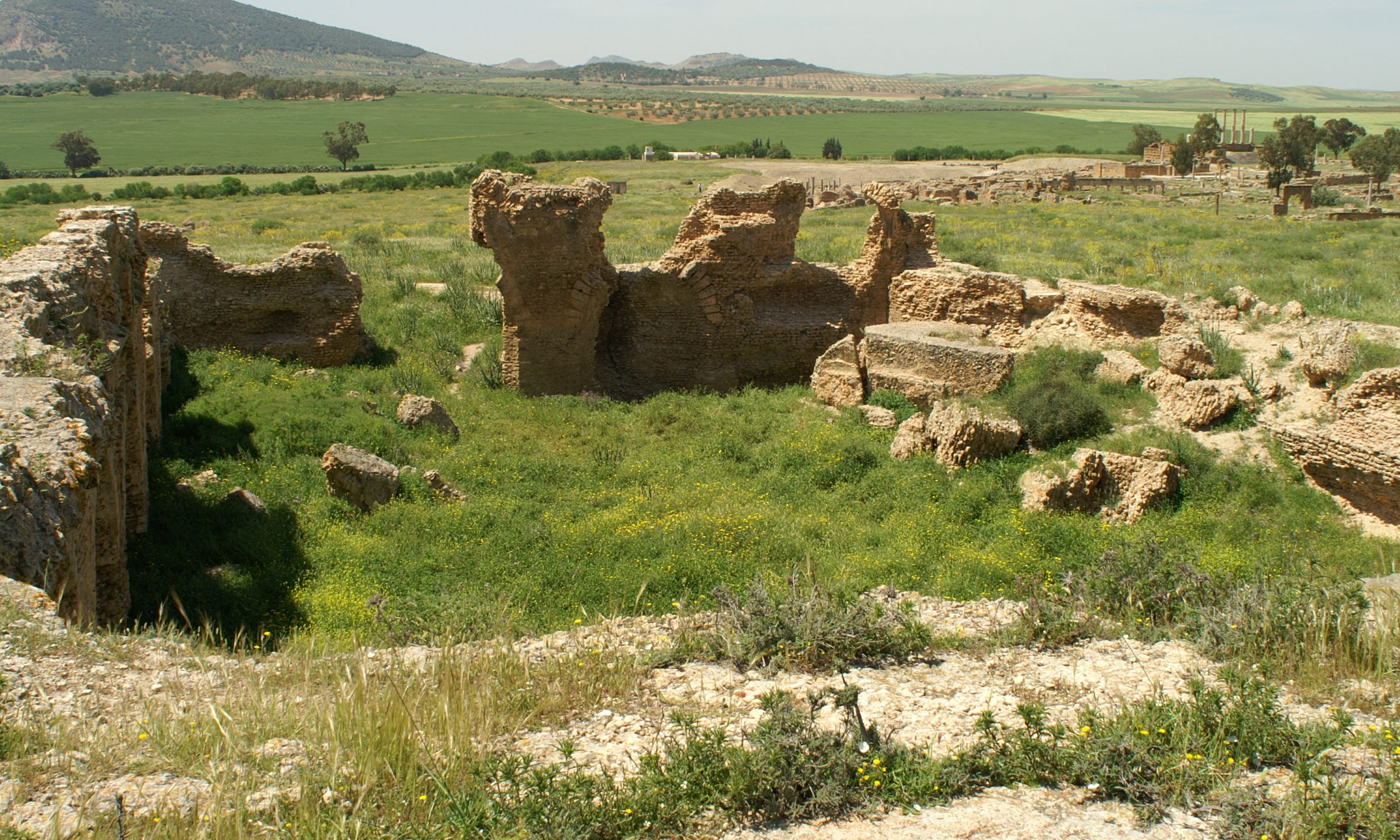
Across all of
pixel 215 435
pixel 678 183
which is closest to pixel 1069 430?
pixel 215 435

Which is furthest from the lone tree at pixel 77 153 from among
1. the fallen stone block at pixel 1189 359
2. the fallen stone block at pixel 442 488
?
the fallen stone block at pixel 1189 359

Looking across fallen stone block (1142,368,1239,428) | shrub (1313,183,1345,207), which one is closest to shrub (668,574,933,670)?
fallen stone block (1142,368,1239,428)

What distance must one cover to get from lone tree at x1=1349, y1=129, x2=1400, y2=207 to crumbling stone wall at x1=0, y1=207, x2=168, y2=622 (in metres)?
46.5

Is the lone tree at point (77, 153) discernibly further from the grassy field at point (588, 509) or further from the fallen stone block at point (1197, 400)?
the fallen stone block at point (1197, 400)

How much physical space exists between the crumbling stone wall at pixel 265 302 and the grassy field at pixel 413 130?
55448 mm

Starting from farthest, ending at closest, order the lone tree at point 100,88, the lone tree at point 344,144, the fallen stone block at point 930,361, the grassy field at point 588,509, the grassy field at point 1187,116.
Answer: the lone tree at point 100,88 → the grassy field at point 1187,116 → the lone tree at point 344,144 → the fallen stone block at point 930,361 → the grassy field at point 588,509

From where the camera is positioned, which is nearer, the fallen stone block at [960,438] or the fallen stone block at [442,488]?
the fallen stone block at [442,488]

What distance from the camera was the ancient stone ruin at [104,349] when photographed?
5590 mm

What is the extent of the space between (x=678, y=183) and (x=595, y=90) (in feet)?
487

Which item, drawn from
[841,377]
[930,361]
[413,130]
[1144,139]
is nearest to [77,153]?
[413,130]

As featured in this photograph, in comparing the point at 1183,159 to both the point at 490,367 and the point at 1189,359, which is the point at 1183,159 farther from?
the point at 490,367

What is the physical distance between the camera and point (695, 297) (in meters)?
16.6

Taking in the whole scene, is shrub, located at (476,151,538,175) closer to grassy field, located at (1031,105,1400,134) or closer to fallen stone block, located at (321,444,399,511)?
fallen stone block, located at (321,444,399,511)

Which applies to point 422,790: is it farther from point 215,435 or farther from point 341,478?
point 215,435
